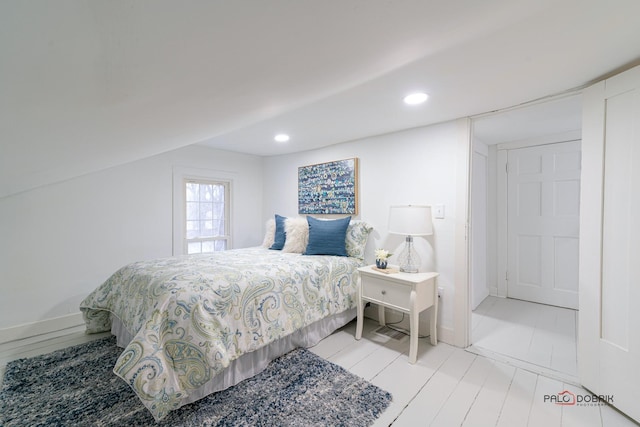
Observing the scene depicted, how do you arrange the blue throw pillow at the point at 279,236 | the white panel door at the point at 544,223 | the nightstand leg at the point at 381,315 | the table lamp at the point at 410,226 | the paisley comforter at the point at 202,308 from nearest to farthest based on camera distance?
1. the paisley comforter at the point at 202,308
2. the table lamp at the point at 410,226
3. the nightstand leg at the point at 381,315
4. the white panel door at the point at 544,223
5. the blue throw pillow at the point at 279,236

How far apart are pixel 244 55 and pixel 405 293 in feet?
6.89

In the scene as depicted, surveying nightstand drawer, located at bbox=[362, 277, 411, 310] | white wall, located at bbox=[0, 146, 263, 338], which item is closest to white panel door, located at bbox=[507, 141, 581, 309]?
nightstand drawer, located at bbox=[362, 277, 411, 310]

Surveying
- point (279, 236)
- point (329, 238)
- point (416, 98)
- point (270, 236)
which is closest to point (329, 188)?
point (329, 238)

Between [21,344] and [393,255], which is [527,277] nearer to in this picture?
[393,255]

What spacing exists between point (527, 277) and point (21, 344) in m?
5.49

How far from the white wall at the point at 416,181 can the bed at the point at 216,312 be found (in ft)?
1.13

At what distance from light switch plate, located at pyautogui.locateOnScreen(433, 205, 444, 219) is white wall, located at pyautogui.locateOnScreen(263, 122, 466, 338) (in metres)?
0.04

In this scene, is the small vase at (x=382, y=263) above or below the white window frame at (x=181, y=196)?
below

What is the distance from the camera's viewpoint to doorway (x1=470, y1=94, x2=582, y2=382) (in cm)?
274

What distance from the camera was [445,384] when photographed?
1902mm

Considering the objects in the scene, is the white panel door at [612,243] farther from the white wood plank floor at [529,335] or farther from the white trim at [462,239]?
the white trim at [462,239]

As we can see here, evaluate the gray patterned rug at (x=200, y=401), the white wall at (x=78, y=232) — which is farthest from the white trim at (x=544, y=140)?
the white wall at (x=78, y=232)

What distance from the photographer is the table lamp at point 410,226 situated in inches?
92.9

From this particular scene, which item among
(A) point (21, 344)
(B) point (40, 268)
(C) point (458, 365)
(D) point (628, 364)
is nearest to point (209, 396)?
(C) point (458, 365)
